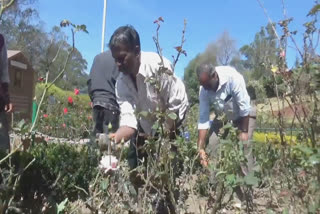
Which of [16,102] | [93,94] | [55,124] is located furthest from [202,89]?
[16,102]

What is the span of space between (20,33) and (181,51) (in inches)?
1242

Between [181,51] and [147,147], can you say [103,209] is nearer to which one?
[147,147]

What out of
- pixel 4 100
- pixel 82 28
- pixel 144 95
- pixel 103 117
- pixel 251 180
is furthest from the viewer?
pixel 103 117

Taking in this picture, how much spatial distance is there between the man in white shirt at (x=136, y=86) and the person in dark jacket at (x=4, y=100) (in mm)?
813

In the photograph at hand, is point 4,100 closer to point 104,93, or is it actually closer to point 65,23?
point 104,93

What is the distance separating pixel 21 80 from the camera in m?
16.4

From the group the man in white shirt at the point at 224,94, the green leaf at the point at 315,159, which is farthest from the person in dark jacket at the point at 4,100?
the green leaf at the point at 315,159

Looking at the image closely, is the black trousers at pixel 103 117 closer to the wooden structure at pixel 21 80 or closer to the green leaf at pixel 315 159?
the green leaf at pixel 315 159

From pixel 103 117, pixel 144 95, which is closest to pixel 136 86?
pixel 144 95

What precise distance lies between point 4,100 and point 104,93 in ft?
2.62

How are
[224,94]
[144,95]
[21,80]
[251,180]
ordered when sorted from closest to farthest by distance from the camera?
1. [251,180]
2. [144,95]
3. [224,94]
4. [21,80]

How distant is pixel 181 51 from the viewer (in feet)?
5.79

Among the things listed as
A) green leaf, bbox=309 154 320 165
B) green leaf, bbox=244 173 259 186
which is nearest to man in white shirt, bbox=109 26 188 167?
green leaf, bbox=244 173 259 186

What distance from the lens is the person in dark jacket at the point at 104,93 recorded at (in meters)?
3.32
